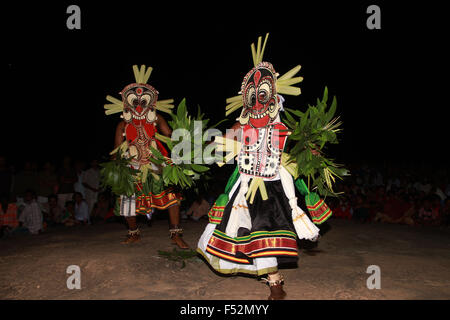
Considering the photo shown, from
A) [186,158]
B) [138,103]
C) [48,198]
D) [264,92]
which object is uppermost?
[138,103]

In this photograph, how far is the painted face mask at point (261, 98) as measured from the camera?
10.8ft

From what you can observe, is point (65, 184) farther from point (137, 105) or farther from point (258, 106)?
point (258, 106)

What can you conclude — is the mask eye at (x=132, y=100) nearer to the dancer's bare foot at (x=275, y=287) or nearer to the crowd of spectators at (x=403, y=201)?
the dancer's bare foot at (x=275, y=287)

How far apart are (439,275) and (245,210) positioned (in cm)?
226

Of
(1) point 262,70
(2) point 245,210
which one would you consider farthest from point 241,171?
(1) point 262,70

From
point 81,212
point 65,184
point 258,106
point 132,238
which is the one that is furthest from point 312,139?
point 65,184

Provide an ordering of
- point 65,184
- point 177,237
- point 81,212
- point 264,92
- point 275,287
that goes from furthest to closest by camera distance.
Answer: point 65,184 → point 81,212 → point 177,237 → point 264,92 → point 275,287

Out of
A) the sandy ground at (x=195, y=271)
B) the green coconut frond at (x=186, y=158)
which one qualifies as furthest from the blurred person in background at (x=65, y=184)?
the green coconut frond at (x=186, y=158)

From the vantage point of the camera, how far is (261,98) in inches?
130

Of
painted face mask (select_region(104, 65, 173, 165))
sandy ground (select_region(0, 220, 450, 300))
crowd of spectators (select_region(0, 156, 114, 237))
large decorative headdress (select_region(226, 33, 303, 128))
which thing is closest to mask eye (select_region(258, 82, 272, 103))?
large decorative headdress (select_region(226, 33, 303, 128))

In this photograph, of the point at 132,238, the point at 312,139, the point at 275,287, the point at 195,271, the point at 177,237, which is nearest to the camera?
the point at 275,287

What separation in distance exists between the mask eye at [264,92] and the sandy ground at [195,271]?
1766mm

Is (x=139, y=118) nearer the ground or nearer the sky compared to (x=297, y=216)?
nearer the sky

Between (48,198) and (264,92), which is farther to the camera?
(48,198)
